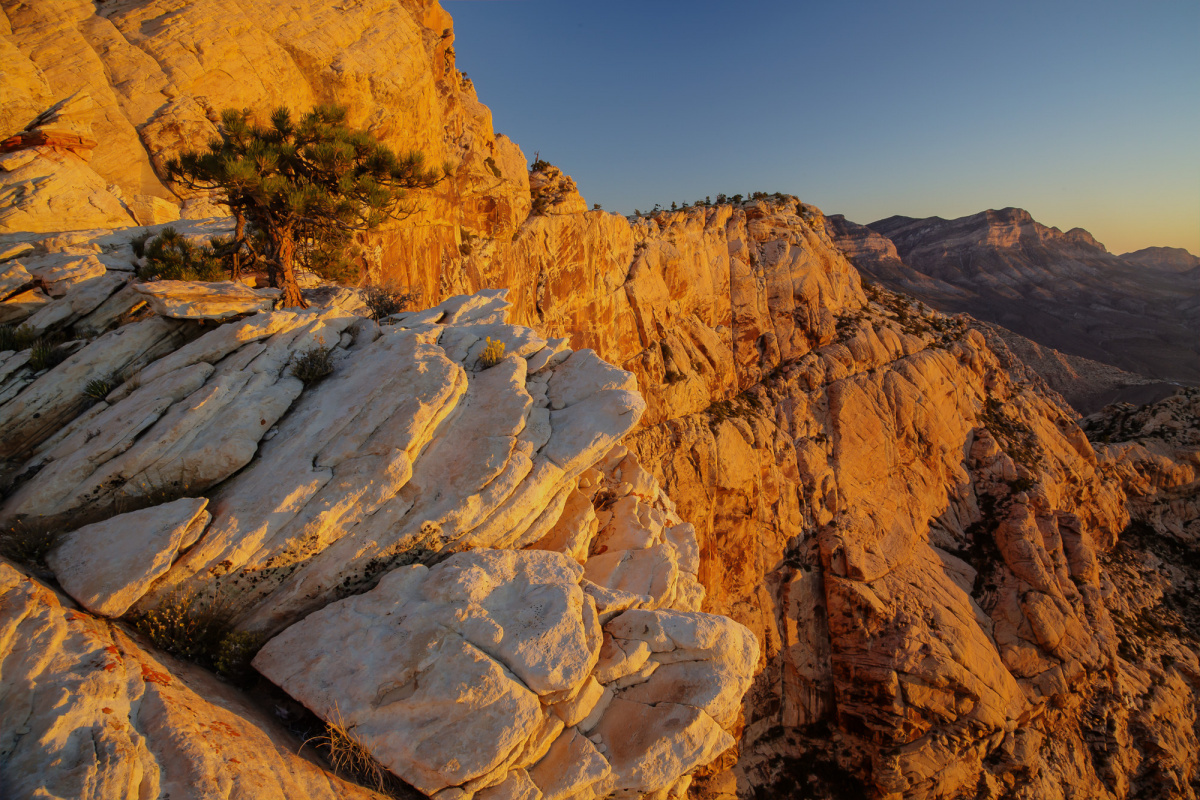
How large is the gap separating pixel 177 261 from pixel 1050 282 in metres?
156

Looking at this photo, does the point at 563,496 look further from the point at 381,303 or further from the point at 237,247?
the point at 237,247

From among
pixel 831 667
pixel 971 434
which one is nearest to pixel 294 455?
pixel 831 667

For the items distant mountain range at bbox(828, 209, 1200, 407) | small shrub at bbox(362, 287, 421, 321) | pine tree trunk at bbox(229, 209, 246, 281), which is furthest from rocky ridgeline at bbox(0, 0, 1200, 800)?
distant mountain range at bbox(828, 209, 1200, 407)

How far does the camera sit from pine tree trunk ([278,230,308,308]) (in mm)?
12752

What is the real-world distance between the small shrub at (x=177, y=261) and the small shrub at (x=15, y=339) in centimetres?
232

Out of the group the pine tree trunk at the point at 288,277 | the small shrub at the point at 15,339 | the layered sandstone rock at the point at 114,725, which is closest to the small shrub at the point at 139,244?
the pine tree trunk at the point at 288,277

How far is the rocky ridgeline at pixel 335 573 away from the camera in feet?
20.2

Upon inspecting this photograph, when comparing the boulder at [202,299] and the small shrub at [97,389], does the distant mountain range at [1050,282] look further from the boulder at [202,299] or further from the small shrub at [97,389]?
the small shrub at [97,389]

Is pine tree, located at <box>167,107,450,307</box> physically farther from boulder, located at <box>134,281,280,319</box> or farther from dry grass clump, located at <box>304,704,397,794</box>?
dry grass clump, located at <box>304,704,397,794</box>

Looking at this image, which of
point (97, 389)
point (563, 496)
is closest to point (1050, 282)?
point (563, 496)

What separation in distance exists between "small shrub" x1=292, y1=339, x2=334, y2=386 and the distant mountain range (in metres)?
114

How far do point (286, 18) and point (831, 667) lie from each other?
1475 inches

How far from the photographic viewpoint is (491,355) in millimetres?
11438

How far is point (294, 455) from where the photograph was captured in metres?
8.79
